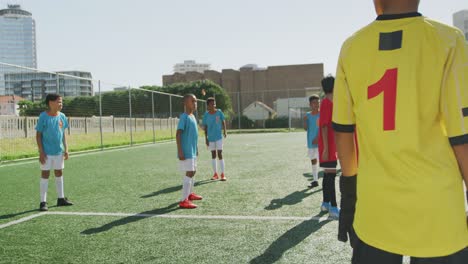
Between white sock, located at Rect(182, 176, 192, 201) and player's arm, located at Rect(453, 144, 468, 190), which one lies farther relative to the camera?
white sock, located at Rect(182, 176, 192, 201)

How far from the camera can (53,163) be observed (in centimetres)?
684

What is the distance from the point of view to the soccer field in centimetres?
412

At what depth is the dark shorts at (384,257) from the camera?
5.28ft

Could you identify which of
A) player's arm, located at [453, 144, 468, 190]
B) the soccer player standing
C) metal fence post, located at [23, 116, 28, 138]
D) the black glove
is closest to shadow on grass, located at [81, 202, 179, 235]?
the soccer player standing

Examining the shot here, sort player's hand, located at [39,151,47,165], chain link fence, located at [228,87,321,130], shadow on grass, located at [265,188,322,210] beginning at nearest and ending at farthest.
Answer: shadow on grass, located at [265,188,322,210] → player's hand, located at [39,151,47,165] → chain link fence, located at [228,87,321,130]

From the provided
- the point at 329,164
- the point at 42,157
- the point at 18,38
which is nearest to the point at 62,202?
the point at 42,157

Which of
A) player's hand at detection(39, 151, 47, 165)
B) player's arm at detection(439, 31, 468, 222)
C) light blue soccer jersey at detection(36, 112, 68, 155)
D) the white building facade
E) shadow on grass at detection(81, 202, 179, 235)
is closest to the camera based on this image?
player's arm at detection(439, 31, 468, 222)

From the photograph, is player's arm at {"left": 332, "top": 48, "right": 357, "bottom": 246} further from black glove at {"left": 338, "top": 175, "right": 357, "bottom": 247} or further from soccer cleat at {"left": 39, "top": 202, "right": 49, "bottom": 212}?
soccer cleat at {"left": 39, "top": 202, "right": 49, "bottom": 212}

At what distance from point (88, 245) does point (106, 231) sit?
0.59 m

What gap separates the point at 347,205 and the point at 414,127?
60 cm

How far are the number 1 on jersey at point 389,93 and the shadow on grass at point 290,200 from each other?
468 cm

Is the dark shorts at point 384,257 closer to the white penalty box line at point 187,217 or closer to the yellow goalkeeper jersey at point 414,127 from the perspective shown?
the yellow goalkeeper jersey at point 414,127

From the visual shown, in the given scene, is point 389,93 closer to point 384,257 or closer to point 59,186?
point 384,257

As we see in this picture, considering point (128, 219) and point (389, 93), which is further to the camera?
point (128, 219)
